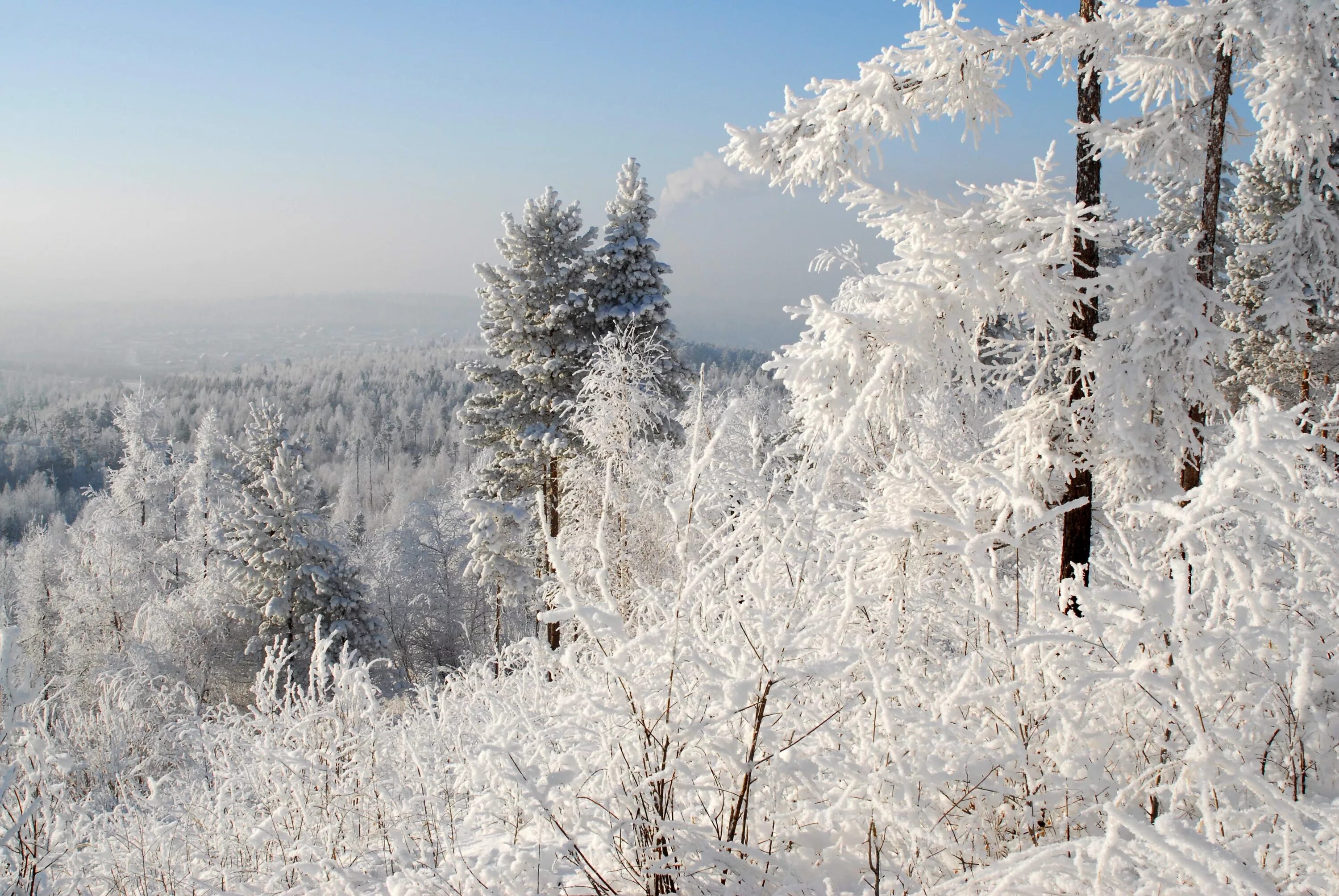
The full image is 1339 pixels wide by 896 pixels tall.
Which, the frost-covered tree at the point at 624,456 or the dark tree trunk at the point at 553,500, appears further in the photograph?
the dark tree trunk at the point at 553,500

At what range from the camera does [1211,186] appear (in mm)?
5535

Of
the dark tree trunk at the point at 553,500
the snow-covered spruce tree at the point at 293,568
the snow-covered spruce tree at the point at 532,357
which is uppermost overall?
the snow-covered spruce tree at the point at 532,357

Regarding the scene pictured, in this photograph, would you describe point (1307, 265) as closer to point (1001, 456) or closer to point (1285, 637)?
point (1001, 456)

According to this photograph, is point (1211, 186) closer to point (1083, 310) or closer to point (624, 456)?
point (1083, 310)

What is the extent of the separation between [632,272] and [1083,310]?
472 inches

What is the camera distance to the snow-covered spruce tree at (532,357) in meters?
15.5

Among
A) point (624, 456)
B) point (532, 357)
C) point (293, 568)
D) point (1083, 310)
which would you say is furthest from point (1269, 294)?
point (293, 568)

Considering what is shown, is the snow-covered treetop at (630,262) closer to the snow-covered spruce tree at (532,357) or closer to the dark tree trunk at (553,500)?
the snow-covered spruce tree at (532,357)

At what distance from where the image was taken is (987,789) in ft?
7.73

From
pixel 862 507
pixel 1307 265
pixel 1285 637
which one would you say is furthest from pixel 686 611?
pixel 1307 265

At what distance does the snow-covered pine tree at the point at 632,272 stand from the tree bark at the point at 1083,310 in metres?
11.0

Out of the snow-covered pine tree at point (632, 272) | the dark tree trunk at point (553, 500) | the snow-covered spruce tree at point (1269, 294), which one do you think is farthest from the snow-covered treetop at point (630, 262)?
the snow-covered spruce tree at point (1269, 294)

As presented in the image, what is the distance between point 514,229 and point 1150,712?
50.5 feet

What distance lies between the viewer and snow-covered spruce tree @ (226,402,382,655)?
2127 centimetres
